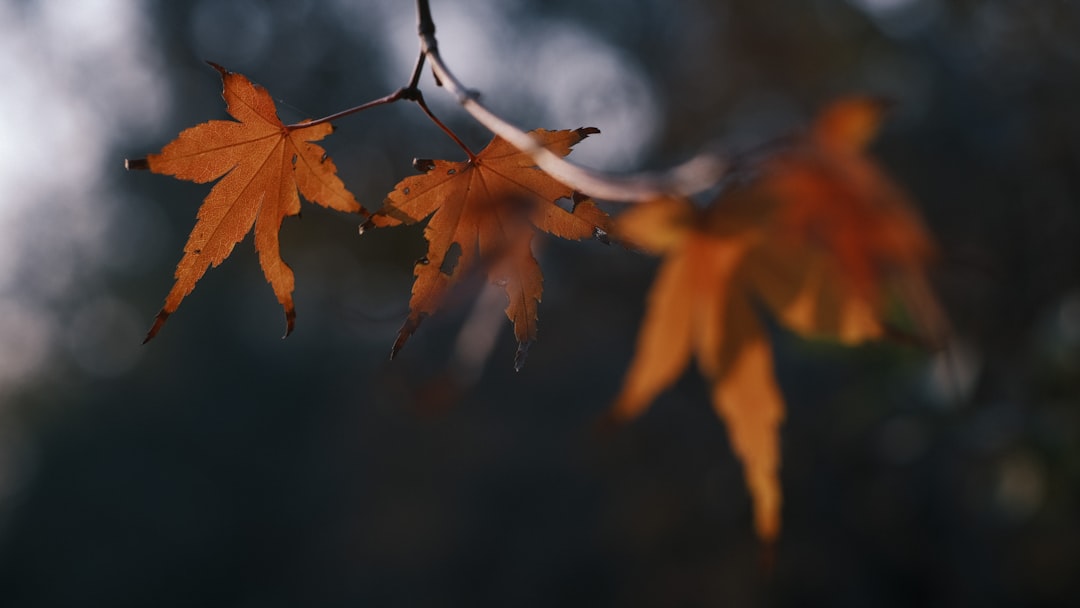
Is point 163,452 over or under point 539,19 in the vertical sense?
under

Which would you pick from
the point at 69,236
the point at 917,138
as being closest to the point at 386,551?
the point at 917,138

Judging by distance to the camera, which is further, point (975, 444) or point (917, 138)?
point (917, 138)

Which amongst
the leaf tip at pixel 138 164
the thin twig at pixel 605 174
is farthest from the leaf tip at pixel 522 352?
the leaf tip at pixel 138 164

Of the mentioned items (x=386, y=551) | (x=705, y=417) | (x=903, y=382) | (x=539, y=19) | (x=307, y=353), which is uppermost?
(x=539, y=19)

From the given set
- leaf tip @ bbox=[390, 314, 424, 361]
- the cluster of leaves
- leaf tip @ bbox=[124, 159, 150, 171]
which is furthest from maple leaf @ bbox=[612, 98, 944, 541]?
leaf tip @ bbox=[124, 159, 150, 171]

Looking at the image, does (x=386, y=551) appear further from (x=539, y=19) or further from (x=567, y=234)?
(x=567, y=234)

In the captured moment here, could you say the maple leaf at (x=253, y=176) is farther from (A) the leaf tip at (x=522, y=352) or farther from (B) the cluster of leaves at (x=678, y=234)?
(A) the leaf tip at (x=522, y=352)
